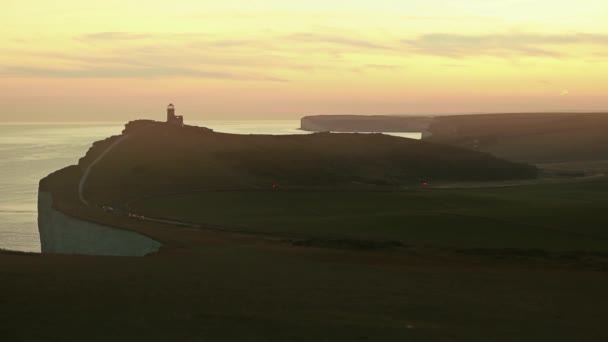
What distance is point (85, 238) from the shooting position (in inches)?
2191

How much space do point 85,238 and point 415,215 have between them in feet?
75.6

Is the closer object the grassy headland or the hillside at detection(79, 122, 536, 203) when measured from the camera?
the grassy headland

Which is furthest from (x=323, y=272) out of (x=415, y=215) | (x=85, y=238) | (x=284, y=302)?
(x=85, y=238)

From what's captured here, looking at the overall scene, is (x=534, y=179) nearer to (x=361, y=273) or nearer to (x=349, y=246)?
(x=349, y=246)

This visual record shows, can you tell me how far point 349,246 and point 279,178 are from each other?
59709 mm

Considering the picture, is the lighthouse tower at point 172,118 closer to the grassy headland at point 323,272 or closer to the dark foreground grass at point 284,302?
the grassy headland at point 323,272

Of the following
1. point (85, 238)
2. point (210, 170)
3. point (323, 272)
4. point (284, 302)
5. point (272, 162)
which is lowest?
point (85, 238)

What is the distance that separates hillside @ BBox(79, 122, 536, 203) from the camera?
92.0m

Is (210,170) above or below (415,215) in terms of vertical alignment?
above

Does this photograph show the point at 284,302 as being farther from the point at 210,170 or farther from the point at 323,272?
A: the point at 210,170

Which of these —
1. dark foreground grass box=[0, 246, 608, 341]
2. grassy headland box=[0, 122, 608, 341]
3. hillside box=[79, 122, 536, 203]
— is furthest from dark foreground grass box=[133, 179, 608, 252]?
hillside box=[79, 122, 536, 203]

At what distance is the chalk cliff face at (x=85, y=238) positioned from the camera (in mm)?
47016

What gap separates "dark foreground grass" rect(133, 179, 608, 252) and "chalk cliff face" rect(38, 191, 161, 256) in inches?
278

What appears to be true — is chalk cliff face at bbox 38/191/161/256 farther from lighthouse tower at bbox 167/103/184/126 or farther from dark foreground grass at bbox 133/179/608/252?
lighthouse tower at bbox 167/103/184/126
